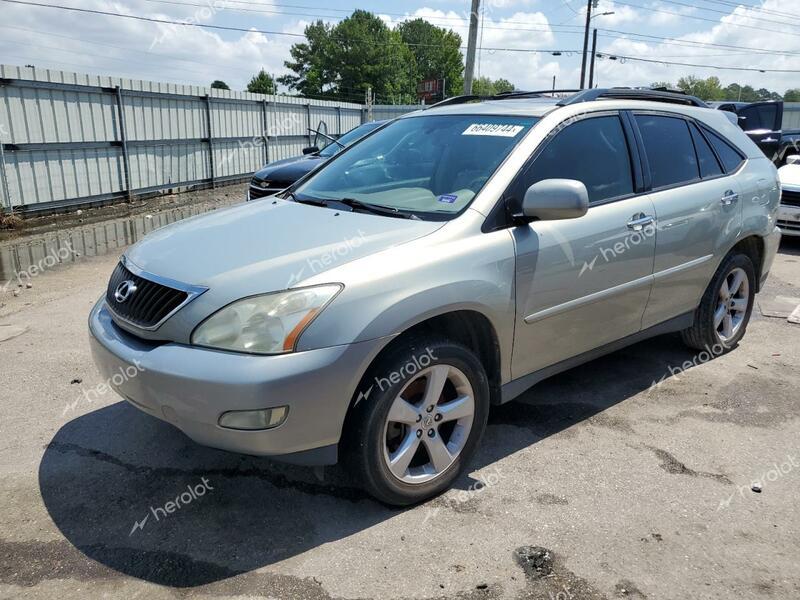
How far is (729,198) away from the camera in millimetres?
4434

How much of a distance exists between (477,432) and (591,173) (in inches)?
63.2

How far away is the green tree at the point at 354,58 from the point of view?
82375 millimetres

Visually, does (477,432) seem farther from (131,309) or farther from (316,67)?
(316,67)

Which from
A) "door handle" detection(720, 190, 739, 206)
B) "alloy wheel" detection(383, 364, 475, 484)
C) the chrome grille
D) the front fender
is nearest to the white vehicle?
"door handle" detection(720, 190, 739, 206)

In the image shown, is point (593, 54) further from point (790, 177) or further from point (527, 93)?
point (527, 93)

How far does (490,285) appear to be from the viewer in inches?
118

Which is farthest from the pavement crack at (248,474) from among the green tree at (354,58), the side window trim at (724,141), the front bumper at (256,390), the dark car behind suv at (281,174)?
the green tree at (354,58)

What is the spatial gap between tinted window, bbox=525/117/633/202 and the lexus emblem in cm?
197

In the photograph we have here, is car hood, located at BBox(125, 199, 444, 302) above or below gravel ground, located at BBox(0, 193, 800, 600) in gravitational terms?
above

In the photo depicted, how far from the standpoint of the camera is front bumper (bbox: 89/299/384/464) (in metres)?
2.43

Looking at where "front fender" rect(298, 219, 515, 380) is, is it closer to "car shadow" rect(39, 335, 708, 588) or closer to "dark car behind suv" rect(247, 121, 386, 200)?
"car shadow" rect(39, 335, 708, 588)

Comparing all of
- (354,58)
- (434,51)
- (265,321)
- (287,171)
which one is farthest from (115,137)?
(434,51)

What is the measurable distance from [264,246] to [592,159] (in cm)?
195

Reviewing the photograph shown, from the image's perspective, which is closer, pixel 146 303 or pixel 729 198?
pixel 146 303
